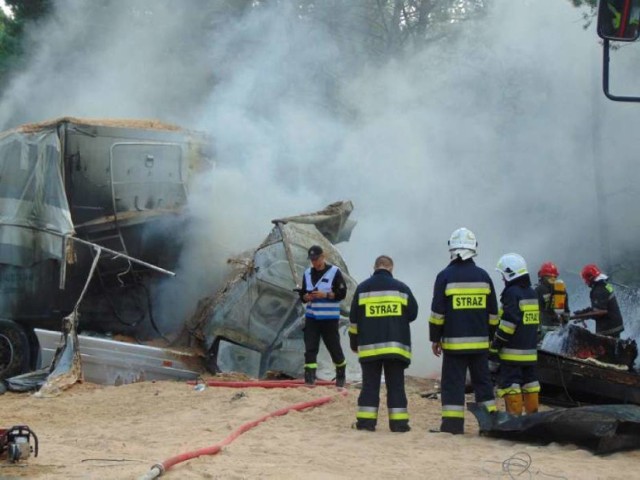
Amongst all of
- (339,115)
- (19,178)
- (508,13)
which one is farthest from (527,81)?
(19,178)

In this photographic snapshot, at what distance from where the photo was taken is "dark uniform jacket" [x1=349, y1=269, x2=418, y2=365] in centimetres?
741


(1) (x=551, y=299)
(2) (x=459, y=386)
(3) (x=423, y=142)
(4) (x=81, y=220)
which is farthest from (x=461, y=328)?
(3) (x=423, y=142)

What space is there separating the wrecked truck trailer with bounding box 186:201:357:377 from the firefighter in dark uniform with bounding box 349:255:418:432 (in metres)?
2.78

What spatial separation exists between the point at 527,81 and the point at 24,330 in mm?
10028

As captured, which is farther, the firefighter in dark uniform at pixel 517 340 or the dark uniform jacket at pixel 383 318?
the firefighter in dark uniform at pixel 517 340

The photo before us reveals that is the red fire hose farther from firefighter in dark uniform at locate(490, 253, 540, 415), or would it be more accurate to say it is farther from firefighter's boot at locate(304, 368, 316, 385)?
firefighter in dark uniform at locate(490, 253, 540, 415)

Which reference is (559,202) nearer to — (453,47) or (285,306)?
(453,47)

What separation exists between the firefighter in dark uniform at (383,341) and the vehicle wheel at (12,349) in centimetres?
508

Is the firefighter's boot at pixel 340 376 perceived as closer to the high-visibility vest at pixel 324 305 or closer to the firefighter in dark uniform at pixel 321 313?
the firefighter in dark uniform at pixel 321 313

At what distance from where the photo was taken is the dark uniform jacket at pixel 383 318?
741cm

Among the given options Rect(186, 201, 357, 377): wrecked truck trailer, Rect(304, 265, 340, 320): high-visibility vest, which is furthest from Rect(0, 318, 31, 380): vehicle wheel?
Rect(304, 265, 340, 320): high-visibility vest

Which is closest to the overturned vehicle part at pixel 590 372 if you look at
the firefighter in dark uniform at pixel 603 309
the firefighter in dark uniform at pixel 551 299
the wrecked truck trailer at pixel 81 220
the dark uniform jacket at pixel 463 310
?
the firefighter in dark uniform at pixel 603 309

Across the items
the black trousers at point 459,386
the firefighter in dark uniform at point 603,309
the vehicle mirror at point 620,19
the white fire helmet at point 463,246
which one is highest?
the vehicle mirror at point 620,19

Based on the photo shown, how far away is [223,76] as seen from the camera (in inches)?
787
